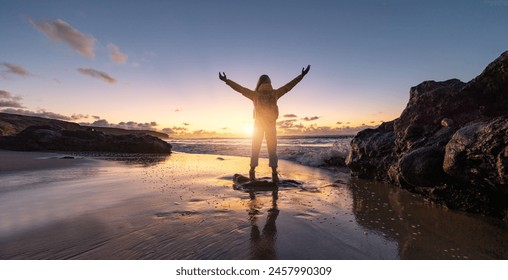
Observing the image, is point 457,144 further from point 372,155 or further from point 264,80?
point 264,80

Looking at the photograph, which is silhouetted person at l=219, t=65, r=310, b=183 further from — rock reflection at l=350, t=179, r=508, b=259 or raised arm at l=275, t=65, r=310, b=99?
rock reflection at l=350, t=179, r=508, b=259

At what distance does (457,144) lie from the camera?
12.0ft

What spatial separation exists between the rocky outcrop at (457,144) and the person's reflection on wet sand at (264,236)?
2.38m

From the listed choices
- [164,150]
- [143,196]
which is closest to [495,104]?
[143,196]

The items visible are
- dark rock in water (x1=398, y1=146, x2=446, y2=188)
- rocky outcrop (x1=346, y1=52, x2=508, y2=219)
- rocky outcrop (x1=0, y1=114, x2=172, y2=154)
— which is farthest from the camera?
rocky outcrop (x1=0, y1=114, x2=172, y2=154)

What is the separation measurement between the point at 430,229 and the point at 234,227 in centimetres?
225

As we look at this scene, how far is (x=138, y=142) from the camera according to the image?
20.4 m

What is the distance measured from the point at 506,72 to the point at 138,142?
2024 cm

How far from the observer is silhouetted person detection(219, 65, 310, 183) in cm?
669

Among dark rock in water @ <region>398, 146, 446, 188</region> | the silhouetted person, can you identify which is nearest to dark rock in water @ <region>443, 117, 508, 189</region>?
dark rock in water @ <region>398, 146, 446, 188</region>

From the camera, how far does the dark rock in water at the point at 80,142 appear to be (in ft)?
64.4

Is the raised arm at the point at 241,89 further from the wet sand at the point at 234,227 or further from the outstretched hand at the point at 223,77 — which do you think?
the wet sand at the point at 234,227

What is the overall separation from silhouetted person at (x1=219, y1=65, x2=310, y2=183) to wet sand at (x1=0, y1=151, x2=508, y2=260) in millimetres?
1763

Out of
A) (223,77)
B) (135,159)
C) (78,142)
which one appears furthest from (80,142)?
(223,77)
